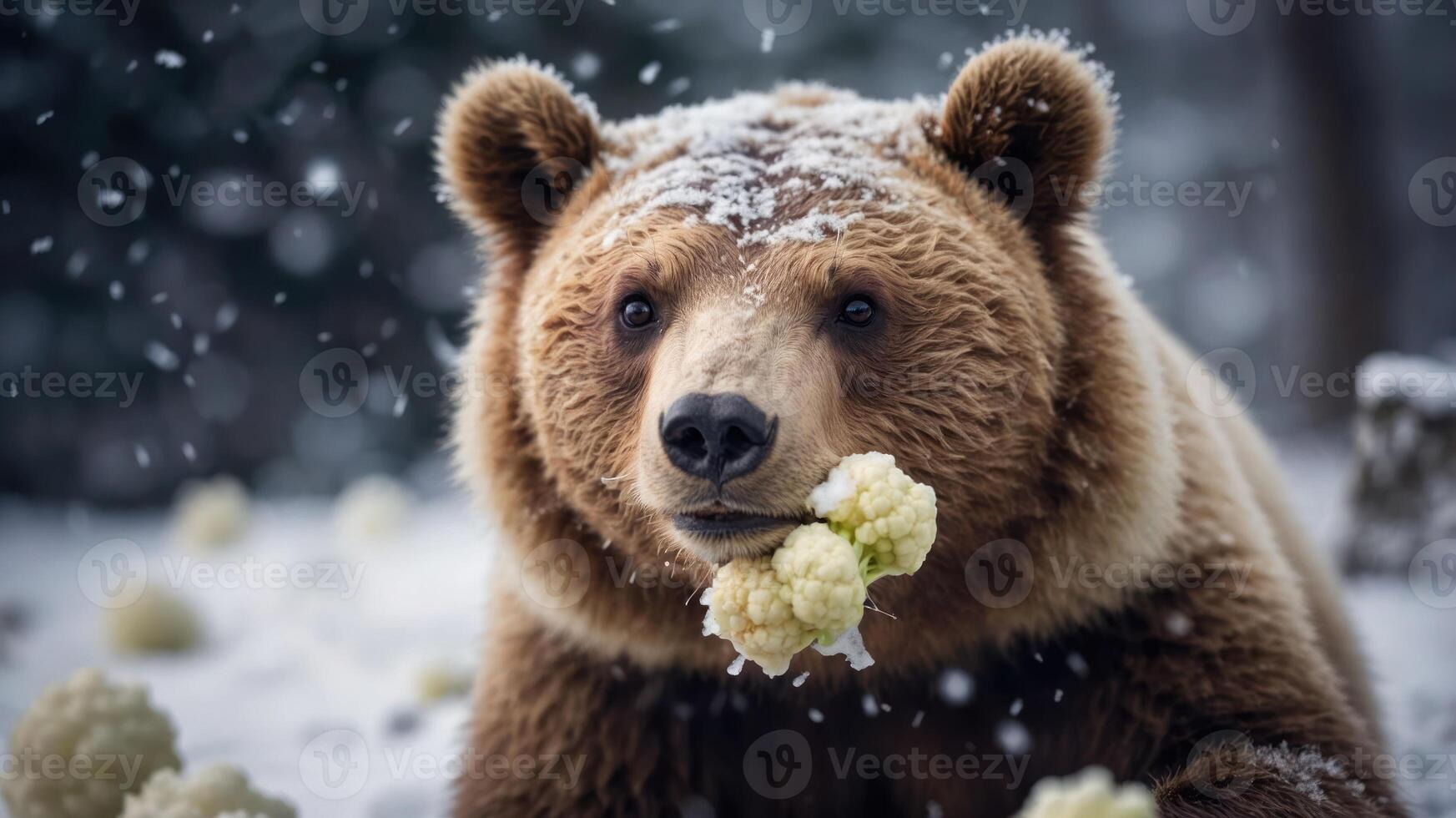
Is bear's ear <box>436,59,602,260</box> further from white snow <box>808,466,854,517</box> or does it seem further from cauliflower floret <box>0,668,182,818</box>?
cauliflower floret <box>0,668,182,818</box>

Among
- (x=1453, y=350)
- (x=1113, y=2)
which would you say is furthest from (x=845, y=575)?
(x=1113, y=2)

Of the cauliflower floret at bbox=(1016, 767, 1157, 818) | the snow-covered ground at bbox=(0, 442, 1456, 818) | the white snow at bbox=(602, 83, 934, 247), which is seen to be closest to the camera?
the cauliflower floret at bbox=(1016, 767, 1157, 818)

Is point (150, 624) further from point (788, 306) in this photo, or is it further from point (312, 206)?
point (312, 206)

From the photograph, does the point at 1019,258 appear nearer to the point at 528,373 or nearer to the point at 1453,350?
the point at 528,373

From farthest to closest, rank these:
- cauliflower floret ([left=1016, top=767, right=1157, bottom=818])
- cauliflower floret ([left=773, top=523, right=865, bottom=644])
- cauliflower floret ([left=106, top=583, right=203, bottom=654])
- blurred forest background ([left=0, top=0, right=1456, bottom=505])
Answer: blurred forest background ([left=0, top=0, right=1456, bottom=505]) → cauliflower floret ([left=106, top=583, right=203, bottom=654]) → cauliflower floret ([left=773, top=523, right=865, bottom=644]) → cauliflower floret ([left=1016, top=767, right=1157, bottom=818])

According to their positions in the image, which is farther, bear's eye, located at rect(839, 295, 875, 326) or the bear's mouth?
bear's eye, located at rect(839, 295, 875, 326)

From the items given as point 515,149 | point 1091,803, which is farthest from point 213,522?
point 1091,803

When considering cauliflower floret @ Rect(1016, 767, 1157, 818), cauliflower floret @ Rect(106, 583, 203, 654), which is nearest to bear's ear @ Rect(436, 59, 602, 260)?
cauliflower floret @ Rect(1016, 767, 1157, 818)
